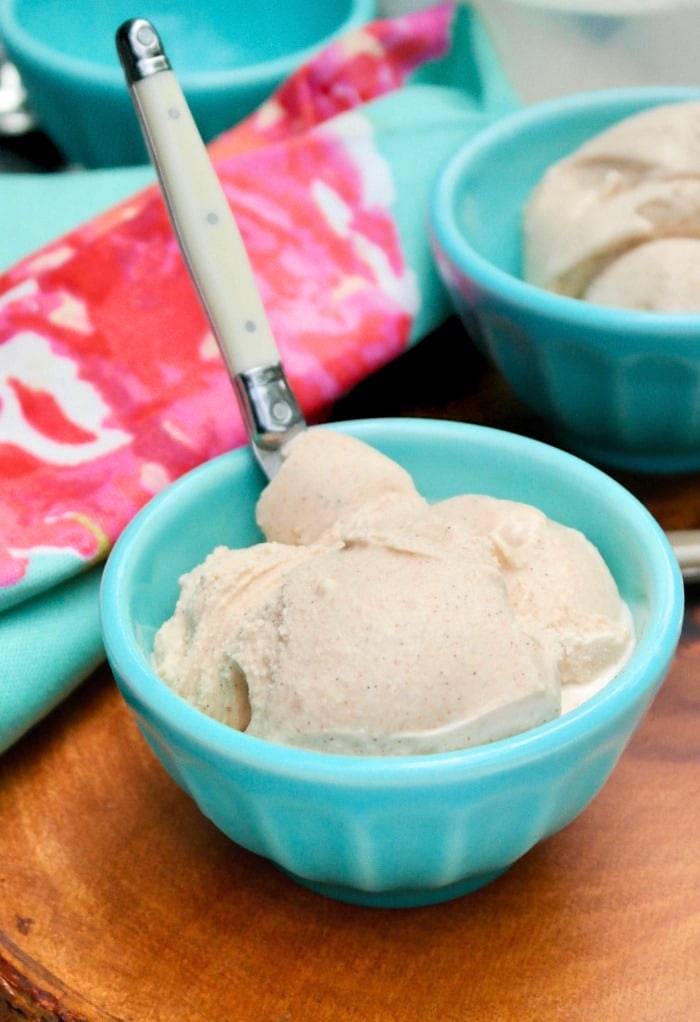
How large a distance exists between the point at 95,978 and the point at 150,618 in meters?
0.19

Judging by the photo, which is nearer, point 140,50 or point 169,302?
point 140,50

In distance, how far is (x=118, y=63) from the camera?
125 cm

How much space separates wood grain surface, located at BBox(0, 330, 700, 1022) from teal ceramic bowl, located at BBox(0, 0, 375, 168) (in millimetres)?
659

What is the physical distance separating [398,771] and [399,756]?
0.03 meters

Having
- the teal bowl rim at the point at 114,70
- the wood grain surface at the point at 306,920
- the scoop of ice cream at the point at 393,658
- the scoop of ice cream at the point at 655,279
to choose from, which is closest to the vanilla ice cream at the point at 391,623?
the scoop of ice cream at the point at 393,658

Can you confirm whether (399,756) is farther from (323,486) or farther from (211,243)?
(211,243)

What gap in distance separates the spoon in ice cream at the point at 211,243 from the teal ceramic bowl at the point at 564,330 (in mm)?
177

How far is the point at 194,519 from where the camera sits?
2.26 ft

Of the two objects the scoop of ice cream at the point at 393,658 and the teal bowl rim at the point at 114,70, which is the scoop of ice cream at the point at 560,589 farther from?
the teal bowl rim at the point at 114,70

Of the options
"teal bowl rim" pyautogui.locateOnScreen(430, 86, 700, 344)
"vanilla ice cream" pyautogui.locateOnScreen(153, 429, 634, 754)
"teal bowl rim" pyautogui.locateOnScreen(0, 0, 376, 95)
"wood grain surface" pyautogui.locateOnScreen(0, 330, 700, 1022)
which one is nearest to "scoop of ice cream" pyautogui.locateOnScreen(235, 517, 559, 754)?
"vanilla ice cream" pyautogui.locateOnScreen(153, 429, 634, 754)

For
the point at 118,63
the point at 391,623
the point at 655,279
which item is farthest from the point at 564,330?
the point at 118,63

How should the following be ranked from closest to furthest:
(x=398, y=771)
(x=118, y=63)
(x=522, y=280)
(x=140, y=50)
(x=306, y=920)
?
(x=398, y=771) < (x=306, y=920) < (x=140, y=50) < (x=522, y=280) < (x=118, y=63)

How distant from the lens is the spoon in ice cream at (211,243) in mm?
698

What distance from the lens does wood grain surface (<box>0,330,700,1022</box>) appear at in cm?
→ 55
